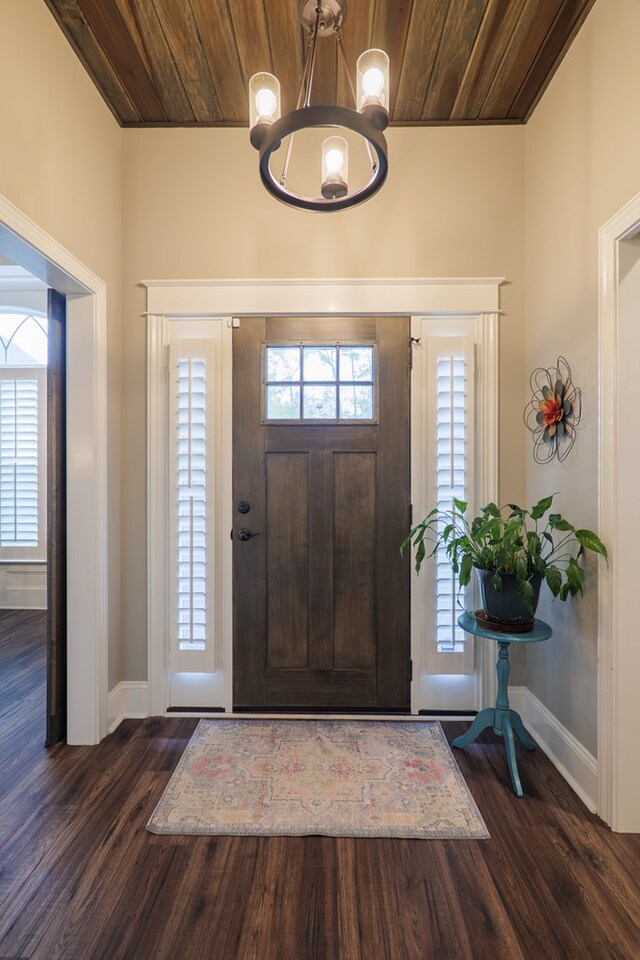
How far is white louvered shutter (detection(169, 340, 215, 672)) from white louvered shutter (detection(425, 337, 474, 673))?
119 cm

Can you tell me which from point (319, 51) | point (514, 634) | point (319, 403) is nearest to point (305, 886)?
point (514, 634)

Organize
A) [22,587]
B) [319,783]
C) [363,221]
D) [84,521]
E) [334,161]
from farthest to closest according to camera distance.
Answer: [22,587] → [363,221] → [84,521] → [319,783] → [334,161]

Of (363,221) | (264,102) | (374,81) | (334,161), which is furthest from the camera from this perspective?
(363,221)

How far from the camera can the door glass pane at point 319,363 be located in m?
2.51

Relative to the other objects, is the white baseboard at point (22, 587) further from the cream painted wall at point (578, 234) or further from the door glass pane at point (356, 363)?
the cream painted wall at point (578, 234)

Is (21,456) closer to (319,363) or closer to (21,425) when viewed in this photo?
(21,425)

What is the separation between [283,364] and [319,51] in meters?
1.36

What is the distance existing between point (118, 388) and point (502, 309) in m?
2.10

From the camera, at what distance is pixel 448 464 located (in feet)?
8.16

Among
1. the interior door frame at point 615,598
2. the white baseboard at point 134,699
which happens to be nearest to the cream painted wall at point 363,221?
the interior door frame at point 615,598

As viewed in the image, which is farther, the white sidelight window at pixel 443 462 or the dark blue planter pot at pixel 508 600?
the white sidelight window at pixel 443 462

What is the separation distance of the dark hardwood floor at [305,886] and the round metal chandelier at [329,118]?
225 centimetres

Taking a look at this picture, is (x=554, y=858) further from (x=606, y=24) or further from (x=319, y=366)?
(x=606, y=24)

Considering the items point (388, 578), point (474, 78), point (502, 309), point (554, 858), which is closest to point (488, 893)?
point (554, 858)
